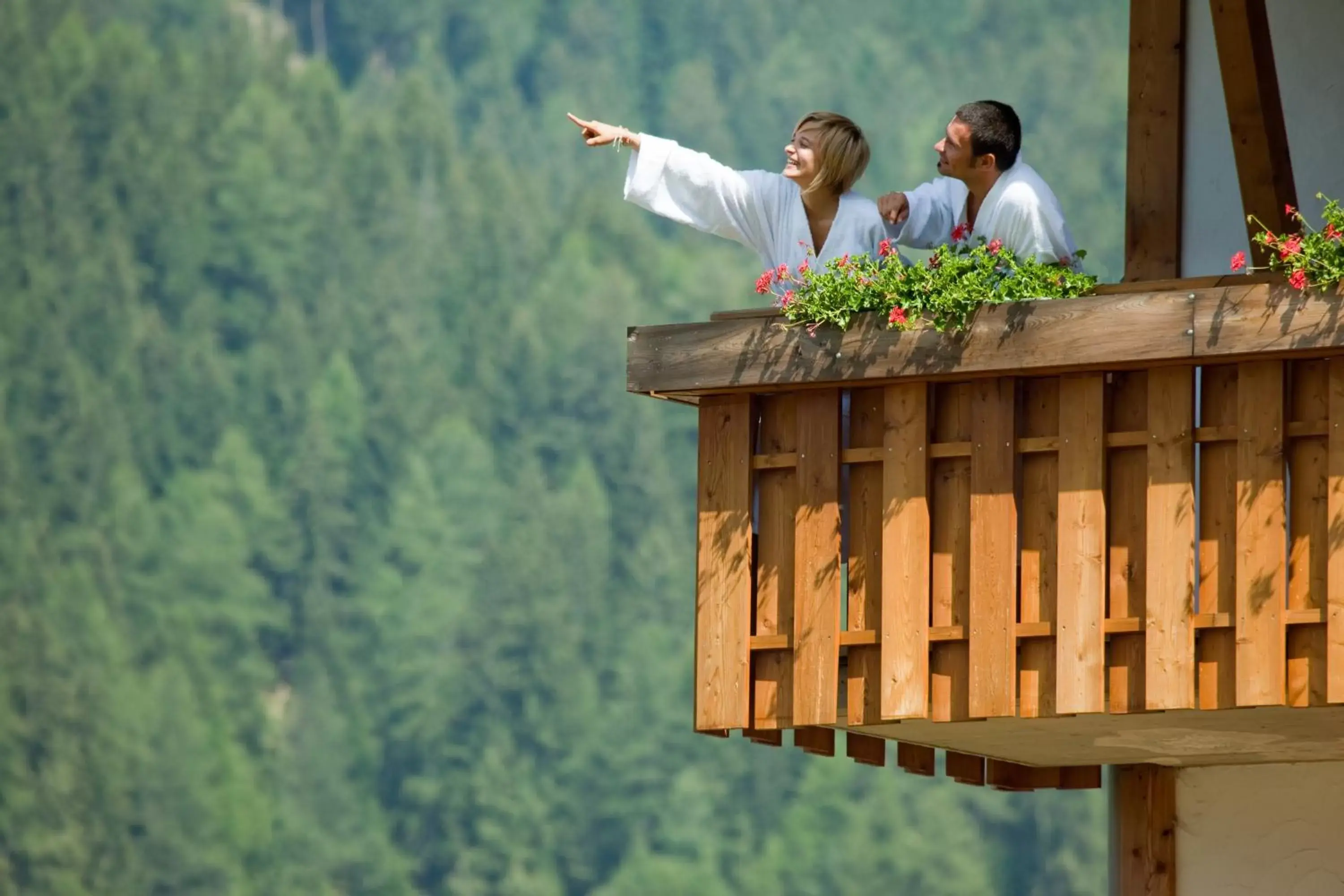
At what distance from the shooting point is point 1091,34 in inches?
1255

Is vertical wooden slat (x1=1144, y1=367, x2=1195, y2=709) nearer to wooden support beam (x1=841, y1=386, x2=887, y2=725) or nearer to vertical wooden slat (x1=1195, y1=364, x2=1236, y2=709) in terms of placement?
vertical wooden slat (x1=1195, y1=364, x2=1236, y2=709)

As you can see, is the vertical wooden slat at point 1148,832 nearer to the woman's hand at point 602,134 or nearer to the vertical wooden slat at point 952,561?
the vertical wooden slat at point 952,561

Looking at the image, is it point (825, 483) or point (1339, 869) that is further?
point (1339, 869)

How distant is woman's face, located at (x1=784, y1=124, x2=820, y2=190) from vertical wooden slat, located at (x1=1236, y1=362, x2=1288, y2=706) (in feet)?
4.67

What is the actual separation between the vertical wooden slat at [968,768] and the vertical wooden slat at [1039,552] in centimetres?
207

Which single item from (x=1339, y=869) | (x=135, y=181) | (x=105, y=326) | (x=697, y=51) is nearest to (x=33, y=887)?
(x=105, y=326)

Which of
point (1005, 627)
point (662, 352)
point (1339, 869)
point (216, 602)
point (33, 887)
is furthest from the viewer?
point (216, 602)

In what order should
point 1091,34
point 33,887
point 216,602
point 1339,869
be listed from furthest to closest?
point 1091,34 < point 216,602 < point 33,887 < point 1339,869

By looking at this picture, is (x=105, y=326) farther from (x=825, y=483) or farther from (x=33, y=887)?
(x=825, y=483)

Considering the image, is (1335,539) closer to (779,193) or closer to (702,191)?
(779,193)

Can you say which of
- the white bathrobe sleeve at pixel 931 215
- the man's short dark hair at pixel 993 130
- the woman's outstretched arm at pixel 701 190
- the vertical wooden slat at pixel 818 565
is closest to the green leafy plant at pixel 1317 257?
the man's short dark hair at pixel 993 130

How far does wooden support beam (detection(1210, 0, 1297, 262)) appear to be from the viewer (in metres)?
6.95

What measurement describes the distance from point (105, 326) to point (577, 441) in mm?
6198

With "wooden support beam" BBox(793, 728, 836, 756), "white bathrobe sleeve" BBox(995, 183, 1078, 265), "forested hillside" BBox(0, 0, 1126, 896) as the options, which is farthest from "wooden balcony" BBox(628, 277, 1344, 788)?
"forested hillside" BBox(0, 0, 1126, 896)
